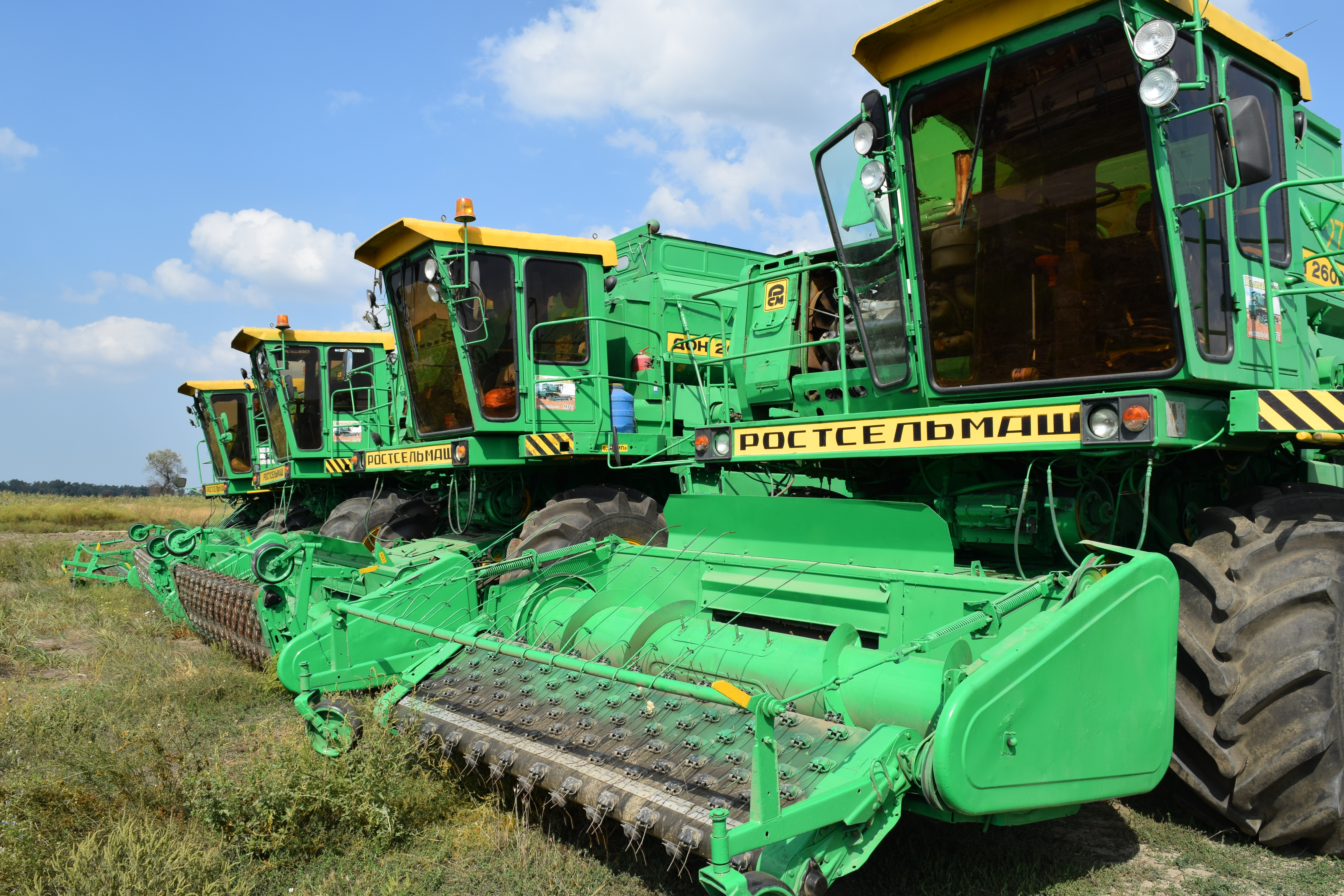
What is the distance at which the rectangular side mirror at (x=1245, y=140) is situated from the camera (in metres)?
3.18

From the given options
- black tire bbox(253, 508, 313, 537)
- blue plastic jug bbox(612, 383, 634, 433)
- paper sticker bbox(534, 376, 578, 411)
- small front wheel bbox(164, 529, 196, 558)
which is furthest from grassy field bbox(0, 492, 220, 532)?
blue plastic jug bbox(612, 383, 634, 433)

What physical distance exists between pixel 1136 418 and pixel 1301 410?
644mm

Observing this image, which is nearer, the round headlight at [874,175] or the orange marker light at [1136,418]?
the orange marker light at [1136,418]

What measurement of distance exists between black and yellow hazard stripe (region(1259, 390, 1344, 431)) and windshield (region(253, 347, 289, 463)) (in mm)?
11590

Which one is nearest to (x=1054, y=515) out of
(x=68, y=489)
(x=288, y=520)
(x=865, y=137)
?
(x=865, y=137)

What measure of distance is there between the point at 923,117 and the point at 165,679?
5.62 m

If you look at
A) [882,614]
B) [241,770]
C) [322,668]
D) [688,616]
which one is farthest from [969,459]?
[241,770]

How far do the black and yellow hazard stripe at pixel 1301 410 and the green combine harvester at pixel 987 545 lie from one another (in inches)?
0.5

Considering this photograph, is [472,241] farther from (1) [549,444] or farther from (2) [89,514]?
(2) [89,514]

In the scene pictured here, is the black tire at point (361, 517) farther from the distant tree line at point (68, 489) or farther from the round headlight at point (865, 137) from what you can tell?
the distant tree line at point (68, 489)

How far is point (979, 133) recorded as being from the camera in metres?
3.68

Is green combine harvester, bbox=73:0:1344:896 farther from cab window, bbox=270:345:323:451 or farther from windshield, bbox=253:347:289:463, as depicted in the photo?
windshield, bbox=253:347:289:463

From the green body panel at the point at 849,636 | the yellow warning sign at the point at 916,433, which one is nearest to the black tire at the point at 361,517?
the green body panel at the point at 849,636

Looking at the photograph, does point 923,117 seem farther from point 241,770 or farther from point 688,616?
point 241,770
